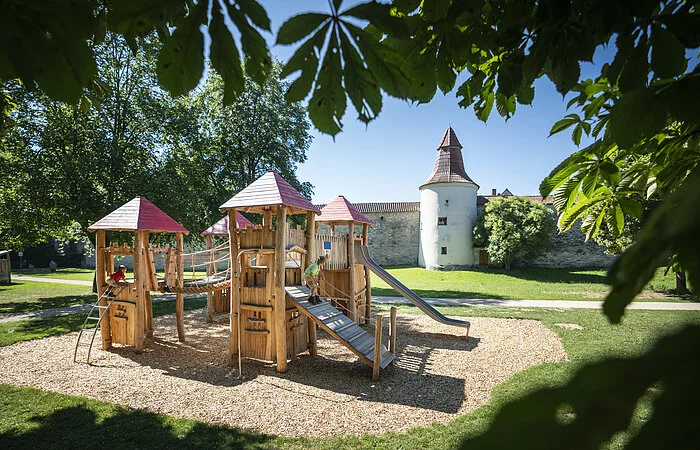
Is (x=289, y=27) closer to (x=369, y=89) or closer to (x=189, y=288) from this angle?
(x=369, y=89)

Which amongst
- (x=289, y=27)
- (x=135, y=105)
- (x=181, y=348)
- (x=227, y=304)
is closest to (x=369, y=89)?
(x=289, y=27)

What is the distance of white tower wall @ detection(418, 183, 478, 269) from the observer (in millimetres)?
28156

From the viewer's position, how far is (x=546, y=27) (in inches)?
56.8

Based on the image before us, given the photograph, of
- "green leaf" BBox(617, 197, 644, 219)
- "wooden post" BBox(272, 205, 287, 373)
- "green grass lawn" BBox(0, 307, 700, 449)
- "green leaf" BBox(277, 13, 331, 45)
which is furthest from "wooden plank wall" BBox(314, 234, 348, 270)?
→ "green leaf" BBox(277, 13, 331, 45)

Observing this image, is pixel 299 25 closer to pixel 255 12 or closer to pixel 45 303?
pixel 255 12

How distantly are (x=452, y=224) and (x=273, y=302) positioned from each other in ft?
74.5

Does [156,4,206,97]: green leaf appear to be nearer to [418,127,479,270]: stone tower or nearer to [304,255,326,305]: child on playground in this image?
[304,255,326,305]: child on playground

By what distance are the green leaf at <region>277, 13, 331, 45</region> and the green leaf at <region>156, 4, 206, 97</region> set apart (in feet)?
0.89

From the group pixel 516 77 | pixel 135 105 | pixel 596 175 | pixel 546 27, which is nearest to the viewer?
pixel 546 27

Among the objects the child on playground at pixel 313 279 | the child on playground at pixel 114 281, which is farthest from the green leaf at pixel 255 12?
the child on playground at pixel 114 281

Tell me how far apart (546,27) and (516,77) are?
0.26m

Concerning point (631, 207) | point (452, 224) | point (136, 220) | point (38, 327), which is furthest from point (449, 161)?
point (631, 207)

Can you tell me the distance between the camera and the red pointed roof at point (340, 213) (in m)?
11.4

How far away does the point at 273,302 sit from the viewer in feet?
25.0
